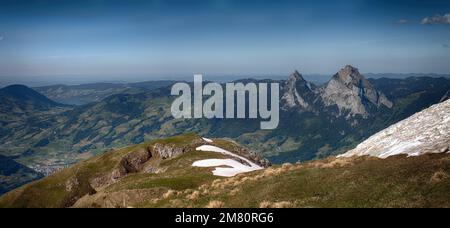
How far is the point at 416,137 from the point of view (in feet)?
132

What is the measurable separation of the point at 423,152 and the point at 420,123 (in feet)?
32.1

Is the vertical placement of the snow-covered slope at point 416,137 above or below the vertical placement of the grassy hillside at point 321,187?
above

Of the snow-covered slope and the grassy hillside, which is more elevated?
the snow-covered slope

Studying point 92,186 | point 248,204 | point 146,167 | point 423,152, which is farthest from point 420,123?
point 92,186

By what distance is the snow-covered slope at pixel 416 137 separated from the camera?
1441 inches

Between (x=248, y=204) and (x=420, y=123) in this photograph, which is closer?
(x=248, y=204)

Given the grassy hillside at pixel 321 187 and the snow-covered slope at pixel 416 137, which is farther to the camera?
the snow-covered slope at pixel 416 137

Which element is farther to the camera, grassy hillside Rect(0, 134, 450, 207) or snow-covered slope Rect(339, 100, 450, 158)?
snow-covered slope Rect(339, 100, 450, 158)

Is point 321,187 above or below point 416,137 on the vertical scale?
below

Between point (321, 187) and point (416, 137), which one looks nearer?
point (321, 187)

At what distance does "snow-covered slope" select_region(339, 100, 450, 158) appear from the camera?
36.6 meters

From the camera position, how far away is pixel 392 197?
93.3 feet
